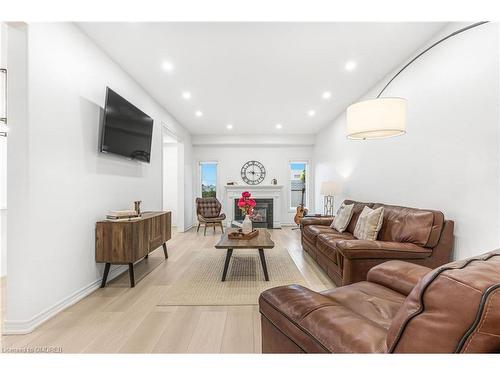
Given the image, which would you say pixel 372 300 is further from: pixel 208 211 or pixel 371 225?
pixel 208 211

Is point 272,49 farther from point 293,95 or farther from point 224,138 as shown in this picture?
point 224,138

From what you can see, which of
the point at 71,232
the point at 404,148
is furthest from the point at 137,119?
the point at 404,148

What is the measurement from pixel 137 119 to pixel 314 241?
3.03 meters

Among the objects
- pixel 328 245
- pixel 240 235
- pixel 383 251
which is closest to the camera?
pixel 383 251

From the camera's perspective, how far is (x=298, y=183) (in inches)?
297

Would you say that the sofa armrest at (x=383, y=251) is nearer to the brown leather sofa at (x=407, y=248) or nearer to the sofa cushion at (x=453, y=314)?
the brown leather sofa at (x=407, y=248)

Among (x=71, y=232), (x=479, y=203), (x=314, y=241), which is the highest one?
(x=479, y=203)

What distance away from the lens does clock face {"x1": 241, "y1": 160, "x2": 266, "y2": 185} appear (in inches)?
288

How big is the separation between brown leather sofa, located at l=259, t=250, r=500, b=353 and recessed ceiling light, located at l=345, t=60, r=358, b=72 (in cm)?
283

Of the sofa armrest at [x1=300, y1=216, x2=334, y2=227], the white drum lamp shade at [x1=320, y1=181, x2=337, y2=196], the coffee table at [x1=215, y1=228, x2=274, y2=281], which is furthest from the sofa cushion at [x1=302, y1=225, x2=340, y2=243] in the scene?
the white drum lamp shade at [x1=320, y1=181, x2=337, y2=196]

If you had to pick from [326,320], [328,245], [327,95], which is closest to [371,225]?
[328,245]

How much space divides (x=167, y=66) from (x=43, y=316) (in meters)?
2.94

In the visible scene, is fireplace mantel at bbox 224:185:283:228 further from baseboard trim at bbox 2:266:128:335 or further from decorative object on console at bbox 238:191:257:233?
baseboard trim at bbox 2:266:128:335

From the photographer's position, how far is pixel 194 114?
515 cm
